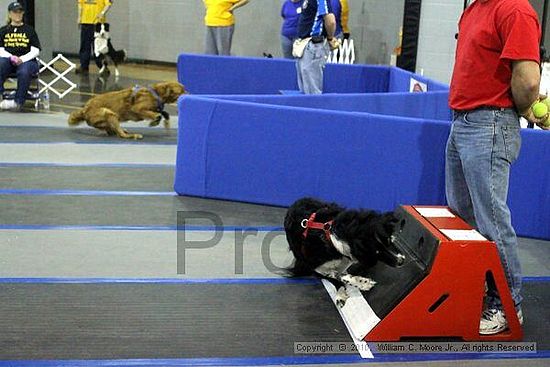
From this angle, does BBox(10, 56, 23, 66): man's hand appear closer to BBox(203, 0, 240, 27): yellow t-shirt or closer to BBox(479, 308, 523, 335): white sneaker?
BBox(203, 0, 240, 27): yellow t-shirt

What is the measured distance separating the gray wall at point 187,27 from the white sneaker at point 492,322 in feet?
38.4

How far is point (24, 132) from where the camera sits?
29.9 ft

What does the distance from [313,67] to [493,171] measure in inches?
199

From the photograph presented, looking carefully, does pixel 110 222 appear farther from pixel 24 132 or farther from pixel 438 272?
pixel 24 132

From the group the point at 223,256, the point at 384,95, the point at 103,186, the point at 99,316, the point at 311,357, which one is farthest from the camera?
the point at 384,95

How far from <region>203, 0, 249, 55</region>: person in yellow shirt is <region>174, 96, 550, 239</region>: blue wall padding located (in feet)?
18.9

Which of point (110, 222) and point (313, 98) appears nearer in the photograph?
point (110, 222)

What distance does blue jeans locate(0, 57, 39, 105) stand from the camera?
1060 cm

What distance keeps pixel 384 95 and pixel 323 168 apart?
166 centimetres

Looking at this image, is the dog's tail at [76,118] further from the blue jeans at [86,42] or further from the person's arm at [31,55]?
the blue jeans at [86,42]

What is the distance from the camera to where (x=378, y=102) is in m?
7.21

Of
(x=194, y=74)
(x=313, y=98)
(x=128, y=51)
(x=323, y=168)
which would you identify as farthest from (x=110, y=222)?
(x=128, y=51)

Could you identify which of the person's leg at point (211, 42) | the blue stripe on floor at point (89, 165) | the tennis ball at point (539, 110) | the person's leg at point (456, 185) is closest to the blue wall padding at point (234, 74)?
the person's leg at point (211, 42)

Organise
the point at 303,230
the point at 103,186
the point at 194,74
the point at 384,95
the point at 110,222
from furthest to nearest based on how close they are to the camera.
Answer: the point at 194,74 → the point at 384,95 → the point at 103,186 → the point at 110,222 → the point at 303,230
